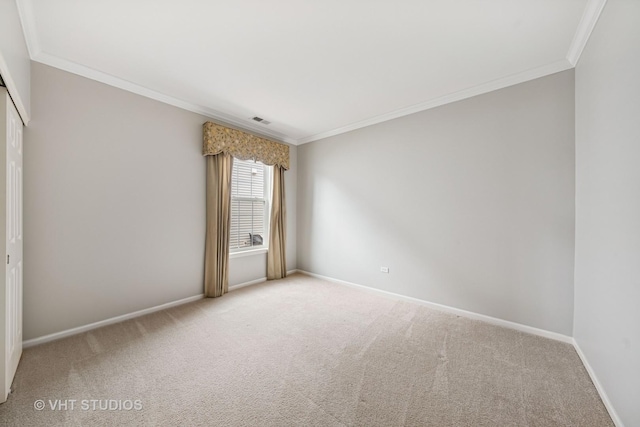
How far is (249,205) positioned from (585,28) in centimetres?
412

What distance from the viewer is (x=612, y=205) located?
5.07 ft

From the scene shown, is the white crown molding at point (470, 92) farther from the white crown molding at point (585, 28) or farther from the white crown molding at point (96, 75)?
the white crown molding at point (96, 75)

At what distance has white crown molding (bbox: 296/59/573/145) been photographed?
2311 mm

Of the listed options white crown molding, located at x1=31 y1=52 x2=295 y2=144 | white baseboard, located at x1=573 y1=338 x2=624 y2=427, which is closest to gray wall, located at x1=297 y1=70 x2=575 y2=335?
white baseboard, located at x1=573 y1=338 x2=624 y2=427

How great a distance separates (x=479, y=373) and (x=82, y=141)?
4121 millimetres

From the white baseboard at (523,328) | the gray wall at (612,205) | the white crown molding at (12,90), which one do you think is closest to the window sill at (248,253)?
the white baseboard at (523,328)

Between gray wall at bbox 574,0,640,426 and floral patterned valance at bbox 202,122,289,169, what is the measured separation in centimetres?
368

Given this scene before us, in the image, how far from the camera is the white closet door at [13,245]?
5.19 ft

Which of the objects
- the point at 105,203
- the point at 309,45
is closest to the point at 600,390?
the point at 309,45

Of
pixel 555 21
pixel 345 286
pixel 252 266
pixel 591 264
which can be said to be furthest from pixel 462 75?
pixel 252 266

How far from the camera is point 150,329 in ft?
8.18

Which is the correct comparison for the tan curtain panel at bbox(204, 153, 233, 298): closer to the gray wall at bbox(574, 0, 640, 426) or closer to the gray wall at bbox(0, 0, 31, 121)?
the gray wall at bbox(0, 0, 31, 121)

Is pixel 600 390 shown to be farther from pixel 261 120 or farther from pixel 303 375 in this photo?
pixel 261 120

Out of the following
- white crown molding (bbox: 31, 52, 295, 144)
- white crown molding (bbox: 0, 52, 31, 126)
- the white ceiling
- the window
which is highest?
the white ceiling
